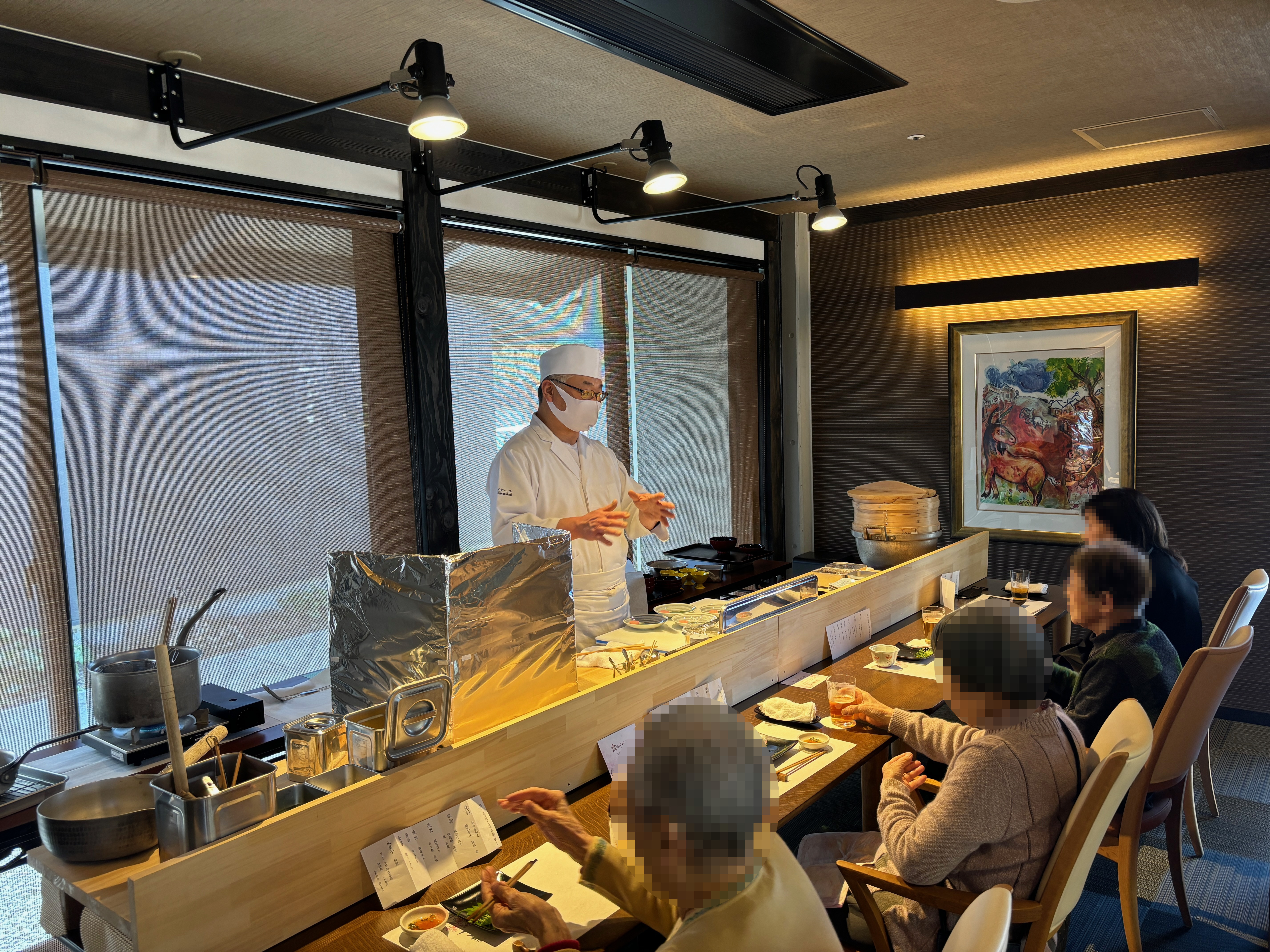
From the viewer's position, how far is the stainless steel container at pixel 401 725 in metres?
1.54

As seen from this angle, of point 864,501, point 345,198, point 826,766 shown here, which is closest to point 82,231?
point 345,198

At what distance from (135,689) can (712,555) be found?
3052 mm

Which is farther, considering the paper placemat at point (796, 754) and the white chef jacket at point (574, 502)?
the white chef jacket at point (574, 502)

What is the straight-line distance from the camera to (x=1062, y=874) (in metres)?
1.64

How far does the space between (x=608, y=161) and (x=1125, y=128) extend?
7.47ft

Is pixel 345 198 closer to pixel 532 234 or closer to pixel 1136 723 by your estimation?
pixel 532 234

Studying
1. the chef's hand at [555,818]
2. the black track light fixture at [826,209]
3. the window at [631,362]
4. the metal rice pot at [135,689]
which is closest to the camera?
the chef's hand at [555,818]

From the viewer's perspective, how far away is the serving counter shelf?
1275 millimetres

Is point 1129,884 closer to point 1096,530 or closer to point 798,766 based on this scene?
point 798,766

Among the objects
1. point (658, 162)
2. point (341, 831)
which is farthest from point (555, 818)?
point (658, 162)

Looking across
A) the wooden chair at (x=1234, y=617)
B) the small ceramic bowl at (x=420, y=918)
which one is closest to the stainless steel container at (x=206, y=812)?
the small ceramic bowl at (x=420, y=918)

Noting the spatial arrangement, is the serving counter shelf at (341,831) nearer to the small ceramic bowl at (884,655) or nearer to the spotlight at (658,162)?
the small ceramic bowl at (884,655)

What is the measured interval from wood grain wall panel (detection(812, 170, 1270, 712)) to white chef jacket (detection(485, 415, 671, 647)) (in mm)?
2459

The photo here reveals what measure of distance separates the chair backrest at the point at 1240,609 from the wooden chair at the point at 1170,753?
462 mm
